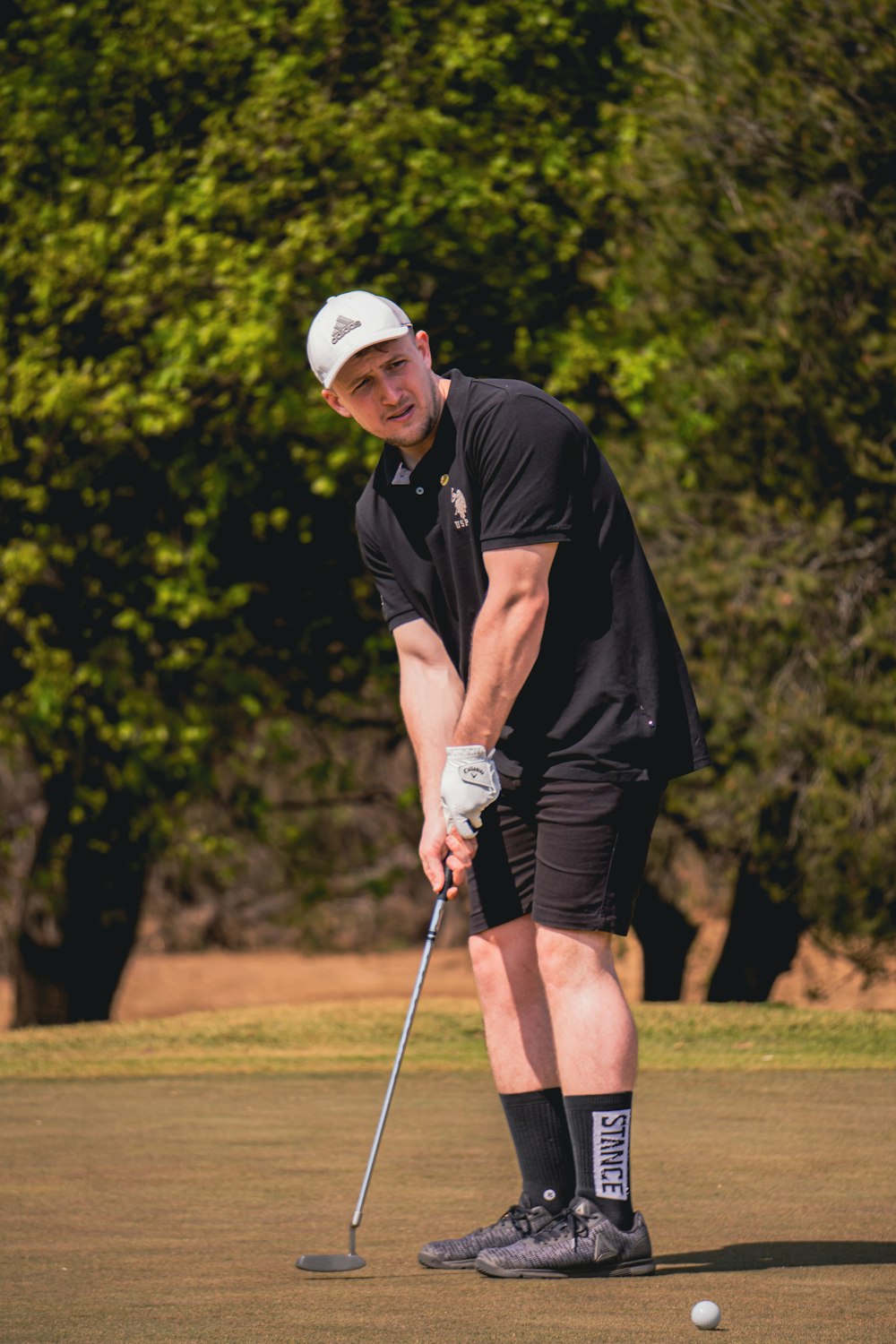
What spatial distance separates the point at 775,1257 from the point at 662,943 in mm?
11712

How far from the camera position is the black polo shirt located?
389cm

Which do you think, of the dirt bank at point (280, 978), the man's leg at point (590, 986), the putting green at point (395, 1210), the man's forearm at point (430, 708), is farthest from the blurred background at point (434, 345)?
the dirt bank at point (280, 978)

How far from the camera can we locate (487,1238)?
3.88m

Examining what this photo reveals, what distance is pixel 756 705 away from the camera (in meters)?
12.0

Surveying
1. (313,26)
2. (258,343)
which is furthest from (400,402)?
(313,26)

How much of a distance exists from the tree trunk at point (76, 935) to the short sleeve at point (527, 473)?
10726mm

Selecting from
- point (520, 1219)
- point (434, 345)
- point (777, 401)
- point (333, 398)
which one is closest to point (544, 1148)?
point (520, 1219)

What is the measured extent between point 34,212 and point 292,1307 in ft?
34.1

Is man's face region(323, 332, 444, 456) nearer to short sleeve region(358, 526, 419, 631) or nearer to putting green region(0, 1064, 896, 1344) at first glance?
short sleeve region(358, 526, 419, 631)

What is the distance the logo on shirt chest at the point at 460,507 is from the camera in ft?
13.1

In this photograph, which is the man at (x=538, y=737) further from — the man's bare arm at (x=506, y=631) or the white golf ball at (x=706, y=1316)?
the white golf ball at (x=706, y=1316)

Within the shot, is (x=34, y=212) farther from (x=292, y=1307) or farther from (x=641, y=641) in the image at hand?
(x=292, y=1307)

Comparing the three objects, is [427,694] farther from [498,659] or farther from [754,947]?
[754,947]

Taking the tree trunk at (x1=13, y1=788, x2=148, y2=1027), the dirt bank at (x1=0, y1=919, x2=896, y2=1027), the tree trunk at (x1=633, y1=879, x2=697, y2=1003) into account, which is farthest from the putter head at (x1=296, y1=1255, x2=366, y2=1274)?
the dirt bank at (x1=0, y1=919, x2=896, y2=1027)
